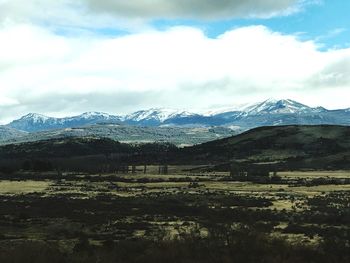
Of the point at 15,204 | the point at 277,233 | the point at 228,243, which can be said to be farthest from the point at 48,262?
the point at 15,204

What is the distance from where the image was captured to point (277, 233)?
40.4 m

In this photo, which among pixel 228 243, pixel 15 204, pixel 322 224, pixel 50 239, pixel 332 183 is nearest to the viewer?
pixel 228 243

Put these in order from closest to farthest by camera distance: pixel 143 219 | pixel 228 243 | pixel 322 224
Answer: pixel 228 243
pixel 322 224
pixel 143 219

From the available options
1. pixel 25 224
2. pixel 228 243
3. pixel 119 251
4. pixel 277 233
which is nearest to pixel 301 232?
pixel 277 233

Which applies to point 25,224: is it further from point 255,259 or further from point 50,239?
point 255,259

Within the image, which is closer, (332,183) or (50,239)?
(50,239)

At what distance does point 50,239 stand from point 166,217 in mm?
17659

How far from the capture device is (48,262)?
23.8 metres

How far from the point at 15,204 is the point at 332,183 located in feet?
256

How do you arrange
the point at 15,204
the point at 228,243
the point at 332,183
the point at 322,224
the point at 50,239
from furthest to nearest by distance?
the point at 332,183 → the point at 15,204 → the point at 322,224 → the point at 50,239 → the point at 228,243

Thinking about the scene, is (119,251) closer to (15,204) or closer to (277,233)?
(277,233)

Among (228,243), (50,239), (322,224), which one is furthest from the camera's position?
(322,224)

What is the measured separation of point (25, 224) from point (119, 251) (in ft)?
80.4

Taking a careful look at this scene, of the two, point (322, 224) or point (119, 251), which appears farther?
point (322, 224)
